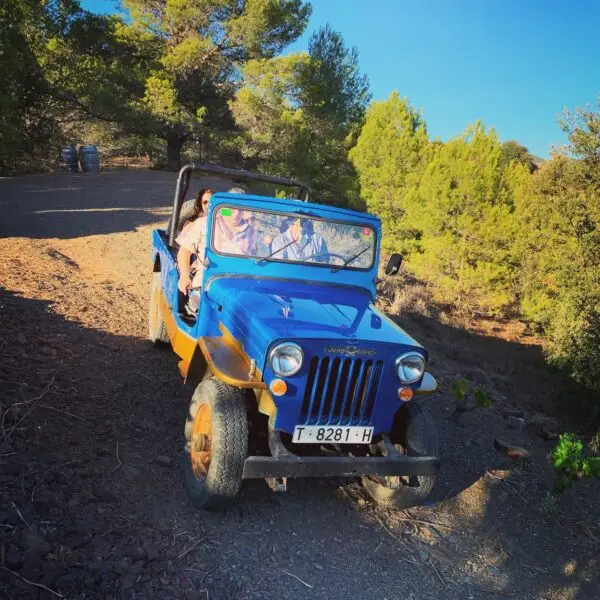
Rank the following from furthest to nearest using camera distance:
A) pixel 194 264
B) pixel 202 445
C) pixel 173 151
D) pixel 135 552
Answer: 1. pixel 173 151
2. pixel 194 264
3. pixel 202 445
4. pixel 135 552

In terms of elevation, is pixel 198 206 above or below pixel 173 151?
below

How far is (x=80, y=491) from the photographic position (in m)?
3.33

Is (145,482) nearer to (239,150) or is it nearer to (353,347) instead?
(353,347)

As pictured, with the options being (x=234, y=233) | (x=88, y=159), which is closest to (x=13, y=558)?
(x=234, y=233)

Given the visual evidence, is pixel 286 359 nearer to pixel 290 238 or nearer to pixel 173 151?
pixel 290 238

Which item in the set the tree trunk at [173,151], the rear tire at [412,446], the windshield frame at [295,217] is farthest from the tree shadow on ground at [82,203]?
the rear tire at [412,446]

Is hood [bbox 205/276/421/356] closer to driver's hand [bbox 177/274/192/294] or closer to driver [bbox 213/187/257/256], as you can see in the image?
driver [bbox 213/187/257/256]

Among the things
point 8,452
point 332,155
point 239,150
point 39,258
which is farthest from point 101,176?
point 8,452

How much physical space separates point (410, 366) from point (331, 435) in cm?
70

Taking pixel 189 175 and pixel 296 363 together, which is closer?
pixel 296 363

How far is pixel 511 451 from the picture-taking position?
5.36 m

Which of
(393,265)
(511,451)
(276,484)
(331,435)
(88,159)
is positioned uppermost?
(393,265)

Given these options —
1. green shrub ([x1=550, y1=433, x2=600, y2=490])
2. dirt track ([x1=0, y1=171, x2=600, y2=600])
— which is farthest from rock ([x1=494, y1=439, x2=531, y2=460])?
Answer: green shrub ([x1=550, y1=433, x2=600, y2=490])

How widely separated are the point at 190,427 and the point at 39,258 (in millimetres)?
6684
